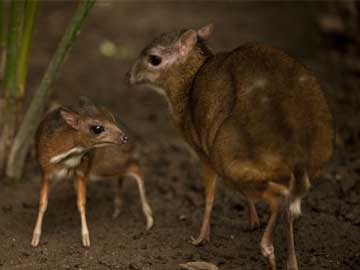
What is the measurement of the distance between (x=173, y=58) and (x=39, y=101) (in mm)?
1474

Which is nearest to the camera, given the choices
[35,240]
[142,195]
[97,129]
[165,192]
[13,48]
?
[35,240]

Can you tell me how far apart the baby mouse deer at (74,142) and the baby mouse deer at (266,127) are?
3.00 ft

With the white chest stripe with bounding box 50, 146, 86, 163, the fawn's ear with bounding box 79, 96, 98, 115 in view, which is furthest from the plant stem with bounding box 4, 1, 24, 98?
the white chest stripe with bounding box 50, 146, 86, 163

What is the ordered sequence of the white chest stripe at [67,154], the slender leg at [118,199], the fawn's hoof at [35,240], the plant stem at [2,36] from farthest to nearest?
the plant stem at [2,36] < the slender leg at [118,199] < the white chest stripe at [67,154] < the fawn's hoof at [35,240]

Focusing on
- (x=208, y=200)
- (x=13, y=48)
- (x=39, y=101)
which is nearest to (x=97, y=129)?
(x=39, y=101)

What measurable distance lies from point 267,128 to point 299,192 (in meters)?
0.52

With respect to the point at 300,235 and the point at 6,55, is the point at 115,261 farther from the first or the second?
the point at 6,55

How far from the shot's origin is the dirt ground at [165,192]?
609 cm

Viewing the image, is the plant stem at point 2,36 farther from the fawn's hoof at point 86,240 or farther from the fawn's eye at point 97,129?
the fawn's hoof at point 86,240

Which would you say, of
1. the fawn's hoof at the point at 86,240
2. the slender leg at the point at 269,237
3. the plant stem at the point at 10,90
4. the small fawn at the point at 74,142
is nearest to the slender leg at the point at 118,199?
the small fawn at the point at 74,142

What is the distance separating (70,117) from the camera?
6.45 m

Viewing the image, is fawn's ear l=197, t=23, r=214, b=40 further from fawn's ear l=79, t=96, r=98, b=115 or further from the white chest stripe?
the white chest stripe

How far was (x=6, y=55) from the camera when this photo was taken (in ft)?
24.8

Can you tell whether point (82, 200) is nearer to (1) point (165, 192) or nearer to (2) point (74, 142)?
(2) point (74, 142)
